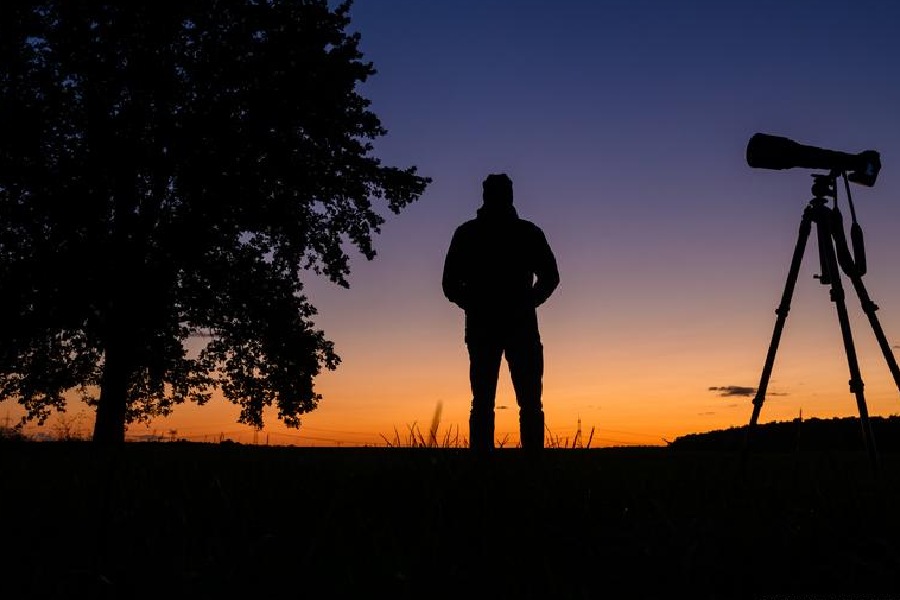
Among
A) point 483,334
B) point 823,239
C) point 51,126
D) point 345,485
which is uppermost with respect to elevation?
point 51,126

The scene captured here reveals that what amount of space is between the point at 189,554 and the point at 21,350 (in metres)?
17.7

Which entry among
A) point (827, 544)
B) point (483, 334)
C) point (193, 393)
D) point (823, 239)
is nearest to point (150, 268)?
point (193, 393)

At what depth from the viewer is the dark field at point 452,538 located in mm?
2641

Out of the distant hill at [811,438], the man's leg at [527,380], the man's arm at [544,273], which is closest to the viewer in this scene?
the man's leg at [527,380]

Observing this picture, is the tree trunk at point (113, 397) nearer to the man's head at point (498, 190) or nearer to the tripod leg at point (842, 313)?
the man's head at point (498, 190)

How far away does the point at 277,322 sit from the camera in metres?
18.8

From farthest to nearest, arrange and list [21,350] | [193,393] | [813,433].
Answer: [193,393], [21,350], [813,433]

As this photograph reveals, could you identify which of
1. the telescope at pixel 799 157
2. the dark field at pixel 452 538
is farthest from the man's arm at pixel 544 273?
the dark field at pixel 452 538

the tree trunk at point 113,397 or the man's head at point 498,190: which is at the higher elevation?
the man's head at point 498,190

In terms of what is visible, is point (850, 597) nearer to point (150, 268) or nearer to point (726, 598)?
point (726, 598)

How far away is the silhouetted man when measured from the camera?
7238 millimetres

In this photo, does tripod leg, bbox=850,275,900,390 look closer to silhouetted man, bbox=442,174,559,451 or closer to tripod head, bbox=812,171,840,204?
tripod head, bbox=812,171,840,204

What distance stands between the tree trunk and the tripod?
14845 millimetres

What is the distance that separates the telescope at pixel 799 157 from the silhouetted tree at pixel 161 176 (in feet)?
44.9
